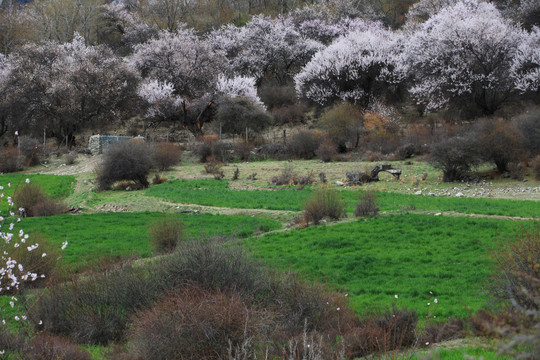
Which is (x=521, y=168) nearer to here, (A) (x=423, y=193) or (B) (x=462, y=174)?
(B) (x=462, y=174)

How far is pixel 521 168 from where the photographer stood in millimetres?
22156

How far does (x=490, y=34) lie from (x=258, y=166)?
780 inches

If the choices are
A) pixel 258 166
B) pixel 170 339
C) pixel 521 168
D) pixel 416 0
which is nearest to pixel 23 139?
pixel 258 166

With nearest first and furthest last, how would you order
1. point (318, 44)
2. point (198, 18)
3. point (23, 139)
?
point (23, 139)
point (318, 44)
point (198, 18)

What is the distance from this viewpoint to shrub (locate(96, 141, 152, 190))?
26.8 meters

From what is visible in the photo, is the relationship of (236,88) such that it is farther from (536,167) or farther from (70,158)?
(536,167)

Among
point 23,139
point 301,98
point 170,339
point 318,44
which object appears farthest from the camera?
point 318,44

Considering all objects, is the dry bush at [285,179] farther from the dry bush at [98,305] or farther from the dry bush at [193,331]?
the dry bush at [193,331]

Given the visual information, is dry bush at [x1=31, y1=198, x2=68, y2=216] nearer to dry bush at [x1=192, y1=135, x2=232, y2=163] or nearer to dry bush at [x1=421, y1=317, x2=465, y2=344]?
dry bush at [x1=192, y1=135, x2=232, y2=163]

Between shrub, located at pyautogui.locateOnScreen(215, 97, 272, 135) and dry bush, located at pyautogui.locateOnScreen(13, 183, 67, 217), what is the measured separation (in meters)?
20.3

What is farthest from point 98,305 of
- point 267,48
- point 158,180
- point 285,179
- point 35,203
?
point 267,48

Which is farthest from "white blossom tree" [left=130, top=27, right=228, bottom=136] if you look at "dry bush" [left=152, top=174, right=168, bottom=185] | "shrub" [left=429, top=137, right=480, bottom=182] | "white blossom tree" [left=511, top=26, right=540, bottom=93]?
"shrub" [left=429, top=137, right=480, bottom=182]

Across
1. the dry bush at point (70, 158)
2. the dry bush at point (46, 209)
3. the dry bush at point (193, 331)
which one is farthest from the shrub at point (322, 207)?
the dry bush at point (70, 158)

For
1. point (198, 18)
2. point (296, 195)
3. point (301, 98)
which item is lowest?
point (296, 195)
